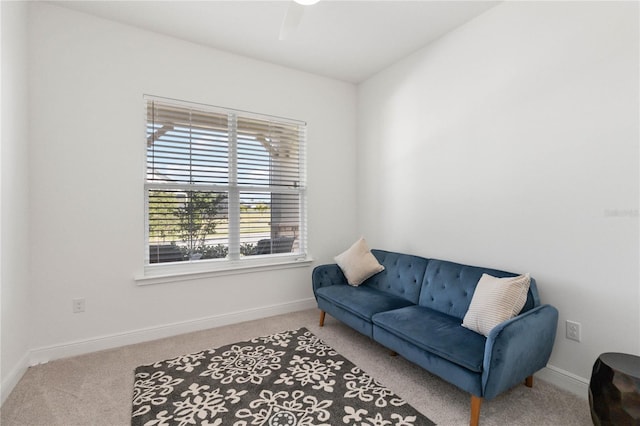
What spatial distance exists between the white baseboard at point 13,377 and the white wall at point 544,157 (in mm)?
3444

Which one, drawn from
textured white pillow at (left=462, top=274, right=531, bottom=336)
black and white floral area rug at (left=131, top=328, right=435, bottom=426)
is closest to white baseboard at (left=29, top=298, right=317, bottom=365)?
black and white floral area rug at (left=131, top=328, right=435, bottom=426)

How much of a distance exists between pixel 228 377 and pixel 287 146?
251cm

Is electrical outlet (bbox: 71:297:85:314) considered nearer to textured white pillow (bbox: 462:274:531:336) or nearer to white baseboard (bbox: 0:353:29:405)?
white baseboard (bbox: 0:353:29:405)

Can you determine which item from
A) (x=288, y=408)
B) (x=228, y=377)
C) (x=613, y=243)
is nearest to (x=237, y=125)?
(x=228, y=377)

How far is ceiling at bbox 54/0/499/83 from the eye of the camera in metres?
2.60

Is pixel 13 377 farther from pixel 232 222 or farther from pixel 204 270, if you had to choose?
pixel 232 222

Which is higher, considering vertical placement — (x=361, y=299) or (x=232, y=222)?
(x=232, y=222)

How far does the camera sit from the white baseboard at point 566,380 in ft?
6.86

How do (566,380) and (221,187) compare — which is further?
(221,187)

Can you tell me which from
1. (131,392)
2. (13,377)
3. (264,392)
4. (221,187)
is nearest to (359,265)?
(264,392)

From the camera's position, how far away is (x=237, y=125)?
136 inches

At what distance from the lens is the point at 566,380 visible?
2.18 meters

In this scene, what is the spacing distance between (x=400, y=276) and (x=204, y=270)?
1979 mm

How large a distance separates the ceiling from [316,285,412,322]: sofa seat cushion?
248 centimetres
